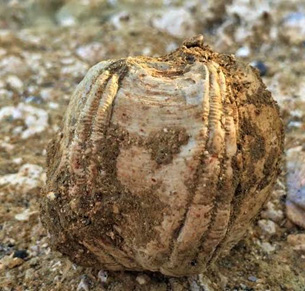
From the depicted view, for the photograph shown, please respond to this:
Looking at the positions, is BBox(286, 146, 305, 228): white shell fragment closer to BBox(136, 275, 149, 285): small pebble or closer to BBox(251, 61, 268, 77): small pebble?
BBox(136, 275, 149, 285): small pebble

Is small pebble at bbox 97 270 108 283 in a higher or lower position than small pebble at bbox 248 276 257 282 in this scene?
lower

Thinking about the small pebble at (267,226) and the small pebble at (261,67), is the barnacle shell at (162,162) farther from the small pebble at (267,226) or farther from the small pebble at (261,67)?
the small pebble at (261,67)

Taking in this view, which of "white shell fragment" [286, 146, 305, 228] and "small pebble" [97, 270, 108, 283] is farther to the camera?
"white shell fragment" [286, 146, 305, 228]

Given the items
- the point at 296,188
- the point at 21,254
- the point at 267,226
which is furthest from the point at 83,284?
the point at 296,188

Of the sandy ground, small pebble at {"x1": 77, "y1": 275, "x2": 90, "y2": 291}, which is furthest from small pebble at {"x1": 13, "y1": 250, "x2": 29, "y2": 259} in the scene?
small pebble at {"x1": 77, "y1": 275, "x2": 90, "y2": 291}

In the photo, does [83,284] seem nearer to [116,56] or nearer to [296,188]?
[296,188]

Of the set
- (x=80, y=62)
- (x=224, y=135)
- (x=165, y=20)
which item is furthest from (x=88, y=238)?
(x=165, y=20)
